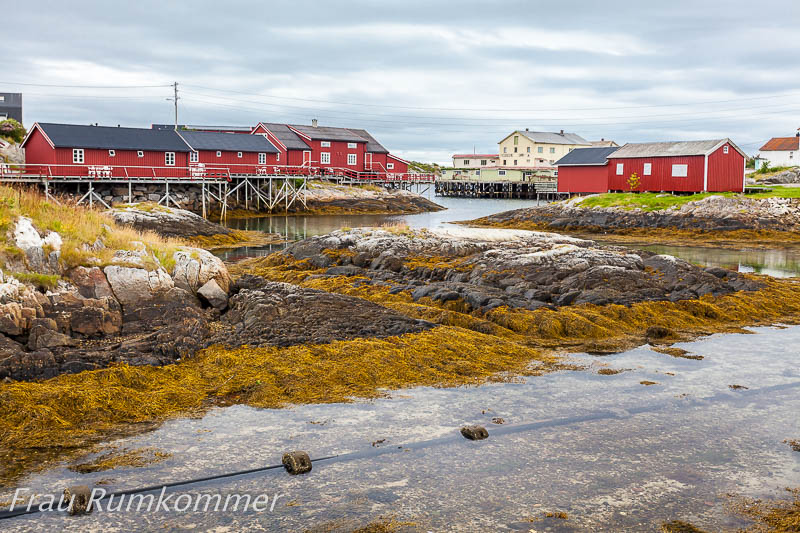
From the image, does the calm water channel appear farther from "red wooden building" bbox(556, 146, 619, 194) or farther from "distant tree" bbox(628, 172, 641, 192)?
"red wooden building" bbox(556, 146, 619, 194)

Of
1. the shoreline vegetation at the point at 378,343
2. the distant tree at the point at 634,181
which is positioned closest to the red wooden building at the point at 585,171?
the distant tree at the point at 634,181

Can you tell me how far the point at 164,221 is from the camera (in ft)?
109

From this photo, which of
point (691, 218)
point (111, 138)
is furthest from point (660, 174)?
point (111, 138)

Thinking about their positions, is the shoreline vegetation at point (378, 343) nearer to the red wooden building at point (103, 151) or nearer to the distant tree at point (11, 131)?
the red wooden building at point (103, 151)

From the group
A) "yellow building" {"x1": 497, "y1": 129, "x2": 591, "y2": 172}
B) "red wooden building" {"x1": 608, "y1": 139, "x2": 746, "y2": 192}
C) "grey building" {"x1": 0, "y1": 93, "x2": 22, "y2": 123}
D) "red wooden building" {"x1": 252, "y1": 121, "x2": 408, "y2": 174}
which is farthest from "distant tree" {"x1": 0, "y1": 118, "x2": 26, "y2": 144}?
"yellow building" {"x1": 497, "y1": 129, "x2": 591, "y2": 172}

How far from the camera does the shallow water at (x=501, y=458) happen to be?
673 cm

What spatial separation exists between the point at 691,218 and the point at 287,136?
3855cm

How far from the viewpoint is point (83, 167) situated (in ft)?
148

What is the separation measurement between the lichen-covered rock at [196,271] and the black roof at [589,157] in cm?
4513

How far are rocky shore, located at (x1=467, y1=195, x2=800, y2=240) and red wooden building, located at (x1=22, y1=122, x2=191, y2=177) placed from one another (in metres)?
22.7

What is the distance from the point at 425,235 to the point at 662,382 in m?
13.7

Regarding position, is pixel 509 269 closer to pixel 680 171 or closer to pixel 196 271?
pixel 196 271

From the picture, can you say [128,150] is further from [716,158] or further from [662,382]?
[662,382]

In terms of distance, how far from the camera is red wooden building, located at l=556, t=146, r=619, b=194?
5534 centimetres
